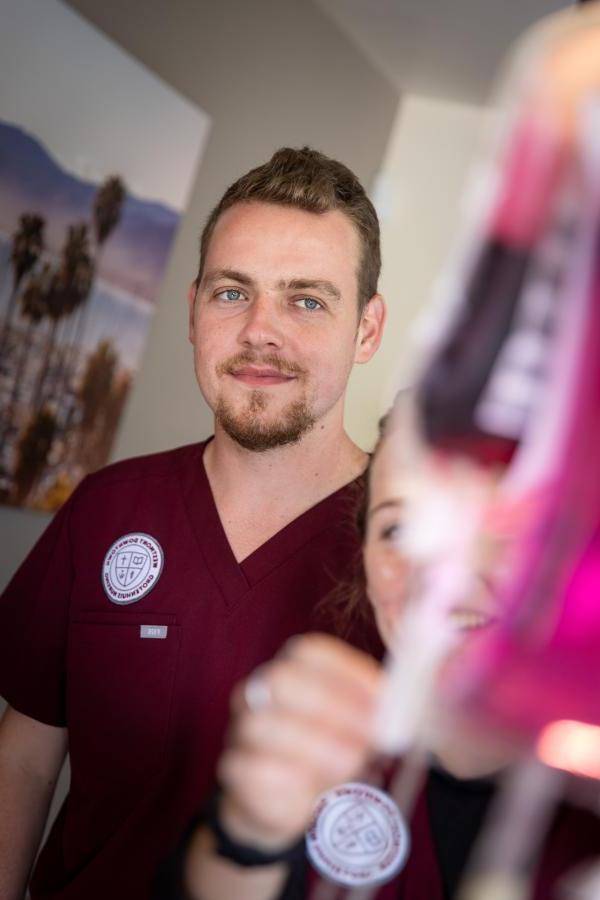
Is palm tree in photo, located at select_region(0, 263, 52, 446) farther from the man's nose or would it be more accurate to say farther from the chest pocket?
the man's nose

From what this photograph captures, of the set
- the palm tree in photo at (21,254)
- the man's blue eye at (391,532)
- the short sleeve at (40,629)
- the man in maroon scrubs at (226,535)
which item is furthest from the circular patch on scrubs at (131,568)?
the palm tree in photo at (21,254)

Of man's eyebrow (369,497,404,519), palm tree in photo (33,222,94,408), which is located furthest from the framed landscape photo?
man's eyebrow (369,497,404,519)

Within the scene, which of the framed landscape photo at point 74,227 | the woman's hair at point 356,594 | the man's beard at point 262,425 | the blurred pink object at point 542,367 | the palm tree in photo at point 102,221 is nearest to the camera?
the blurred pink object at point 542,367

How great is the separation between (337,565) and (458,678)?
175mm

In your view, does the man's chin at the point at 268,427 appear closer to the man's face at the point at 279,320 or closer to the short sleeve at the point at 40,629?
the man's face at the point at 279,320

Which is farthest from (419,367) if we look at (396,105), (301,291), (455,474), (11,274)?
(11,274)

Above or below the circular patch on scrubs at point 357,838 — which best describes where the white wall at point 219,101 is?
above

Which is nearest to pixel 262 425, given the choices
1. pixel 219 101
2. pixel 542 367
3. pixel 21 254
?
pixel 542 367

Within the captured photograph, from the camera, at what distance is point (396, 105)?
104cm

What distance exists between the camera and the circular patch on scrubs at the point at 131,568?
510mm

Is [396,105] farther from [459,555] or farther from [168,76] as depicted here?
[459,555]

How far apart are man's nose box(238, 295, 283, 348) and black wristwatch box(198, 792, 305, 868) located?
0.19 m

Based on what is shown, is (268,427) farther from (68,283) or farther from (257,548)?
(68,283)

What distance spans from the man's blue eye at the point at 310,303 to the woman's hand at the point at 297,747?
0.16 m
